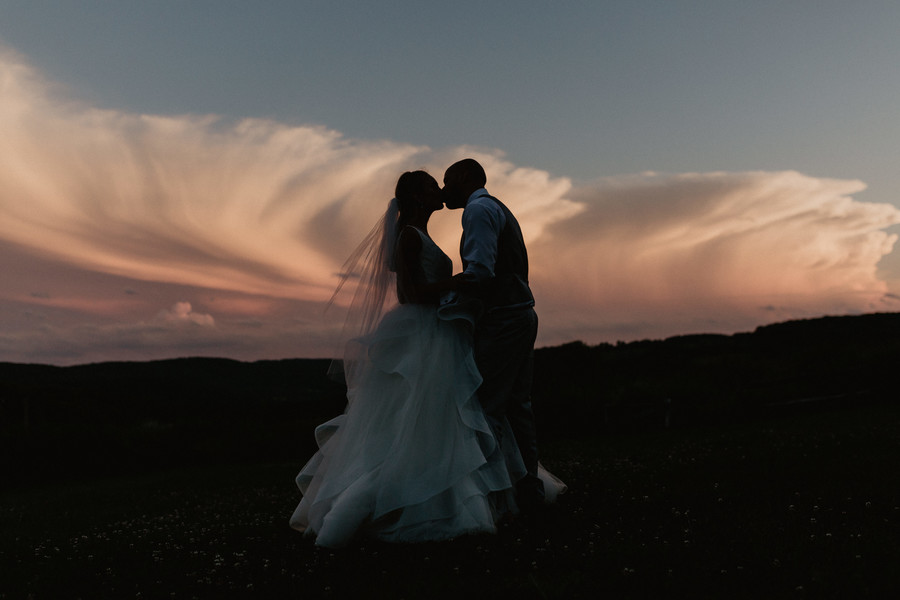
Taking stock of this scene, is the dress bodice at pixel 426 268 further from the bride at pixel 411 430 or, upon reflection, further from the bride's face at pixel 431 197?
the bride's face at pixel 431 197

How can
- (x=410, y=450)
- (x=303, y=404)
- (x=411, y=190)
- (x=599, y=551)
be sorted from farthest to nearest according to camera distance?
1. (x=303, y=404)
2. (x=411, y=190)
3. (x=410, y=450)
4. (x=599, y=551)

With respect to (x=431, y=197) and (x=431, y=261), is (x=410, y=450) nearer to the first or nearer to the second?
(x=431, y=261)

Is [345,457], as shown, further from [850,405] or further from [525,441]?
[850,405]

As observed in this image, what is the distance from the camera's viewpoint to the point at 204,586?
5.80 metres

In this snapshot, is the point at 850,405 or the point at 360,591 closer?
the point at 360,591

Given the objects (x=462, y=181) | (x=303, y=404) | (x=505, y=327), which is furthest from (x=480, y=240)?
(x=303, y=404)

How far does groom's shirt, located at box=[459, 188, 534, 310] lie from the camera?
6.71 meters

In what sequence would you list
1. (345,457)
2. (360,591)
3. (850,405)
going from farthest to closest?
(850,405)
(345,457)
(360,591)

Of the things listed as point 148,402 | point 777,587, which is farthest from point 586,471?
point 148,402

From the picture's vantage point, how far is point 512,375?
7.23 m

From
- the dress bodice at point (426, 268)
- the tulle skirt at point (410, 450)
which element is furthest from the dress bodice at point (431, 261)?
the tulle skirt at point (410, 450)

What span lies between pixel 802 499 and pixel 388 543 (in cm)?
481

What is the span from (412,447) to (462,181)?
2.86 metres

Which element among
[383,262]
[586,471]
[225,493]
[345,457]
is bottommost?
[225,493]
